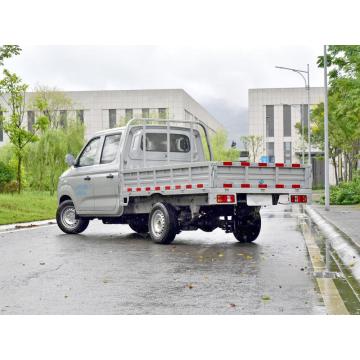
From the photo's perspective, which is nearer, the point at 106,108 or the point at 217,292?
the point at 217,292

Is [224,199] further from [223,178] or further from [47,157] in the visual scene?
[47,157]

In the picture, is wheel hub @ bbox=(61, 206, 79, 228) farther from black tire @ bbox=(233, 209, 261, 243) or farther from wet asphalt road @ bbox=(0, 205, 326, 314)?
black tire @ bbox=(233, 209, 261, 243)

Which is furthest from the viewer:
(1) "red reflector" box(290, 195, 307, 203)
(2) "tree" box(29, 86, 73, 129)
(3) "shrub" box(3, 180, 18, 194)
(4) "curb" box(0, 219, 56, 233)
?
(2) "tree" box(29, 86, 73, 129)

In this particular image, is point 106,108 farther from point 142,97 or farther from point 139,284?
point 139,284

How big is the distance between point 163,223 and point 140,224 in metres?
2.84

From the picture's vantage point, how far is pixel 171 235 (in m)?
13.2

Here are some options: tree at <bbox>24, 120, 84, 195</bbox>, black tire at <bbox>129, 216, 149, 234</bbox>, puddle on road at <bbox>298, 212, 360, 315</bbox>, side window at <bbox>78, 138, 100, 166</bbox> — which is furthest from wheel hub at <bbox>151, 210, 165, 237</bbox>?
tree at <bbox>24, 120, 84, 195</bbox>

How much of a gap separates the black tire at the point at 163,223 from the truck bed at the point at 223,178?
33cm

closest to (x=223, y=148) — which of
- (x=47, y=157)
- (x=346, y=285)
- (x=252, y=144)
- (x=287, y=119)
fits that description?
(x=252, y=144)

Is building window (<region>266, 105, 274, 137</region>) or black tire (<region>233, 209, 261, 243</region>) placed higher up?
building window (<region>266, 105, 274, 137</region>)

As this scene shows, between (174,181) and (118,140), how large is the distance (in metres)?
2.40

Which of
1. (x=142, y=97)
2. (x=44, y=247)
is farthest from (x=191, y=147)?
(x=142, y=97)

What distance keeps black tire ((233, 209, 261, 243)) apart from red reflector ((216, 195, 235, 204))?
1.30 m

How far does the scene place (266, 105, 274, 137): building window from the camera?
83688 mm
